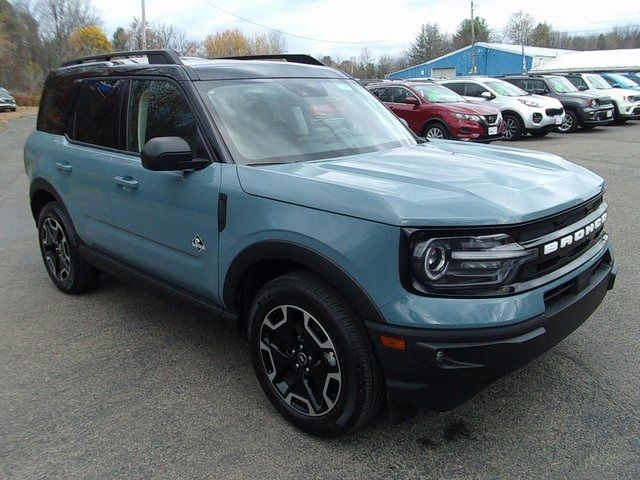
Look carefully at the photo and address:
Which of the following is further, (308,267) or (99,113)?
(99,113)

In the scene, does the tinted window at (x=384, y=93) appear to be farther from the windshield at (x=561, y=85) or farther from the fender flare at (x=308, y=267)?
the fender flare at (x=308, y=267)

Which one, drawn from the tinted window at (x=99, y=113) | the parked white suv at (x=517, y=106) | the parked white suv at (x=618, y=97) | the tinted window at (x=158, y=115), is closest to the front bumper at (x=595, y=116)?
the parked white suv at (x=618, y=97)

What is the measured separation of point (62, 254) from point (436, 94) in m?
11.6

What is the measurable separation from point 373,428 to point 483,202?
4.21 feet

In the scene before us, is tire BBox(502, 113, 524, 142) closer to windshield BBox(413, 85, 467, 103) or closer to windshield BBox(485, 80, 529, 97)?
windshield BBox(485, 80, 529, 97)

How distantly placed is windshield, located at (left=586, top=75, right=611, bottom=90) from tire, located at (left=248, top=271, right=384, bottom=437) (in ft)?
66.5

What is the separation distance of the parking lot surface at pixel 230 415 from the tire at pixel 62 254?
35 cm

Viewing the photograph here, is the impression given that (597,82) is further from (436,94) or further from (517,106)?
(436,94)

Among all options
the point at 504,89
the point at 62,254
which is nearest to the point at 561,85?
the point at 504,89

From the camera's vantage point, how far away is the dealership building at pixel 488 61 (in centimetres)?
6087

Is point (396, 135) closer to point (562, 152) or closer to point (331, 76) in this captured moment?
point (331, 76)

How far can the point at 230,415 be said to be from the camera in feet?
9.83

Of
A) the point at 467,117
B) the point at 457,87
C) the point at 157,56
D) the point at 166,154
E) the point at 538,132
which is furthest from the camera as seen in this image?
the point at 457,87

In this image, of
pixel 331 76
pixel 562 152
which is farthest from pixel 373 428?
pixel 562 152
